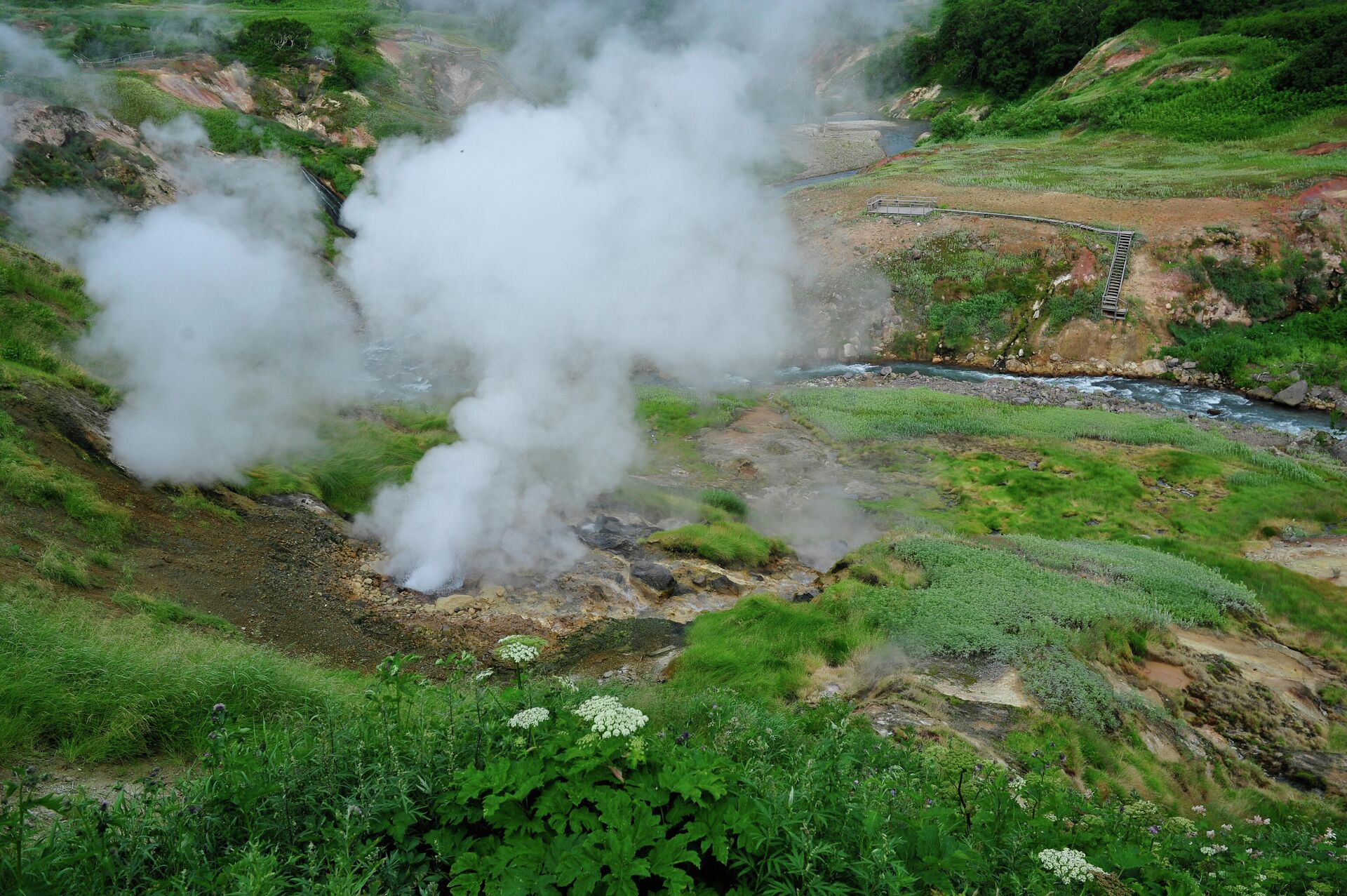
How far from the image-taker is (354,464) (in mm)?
14266

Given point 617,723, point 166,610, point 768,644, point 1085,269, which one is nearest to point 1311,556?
point 768,644

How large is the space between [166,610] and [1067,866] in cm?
974

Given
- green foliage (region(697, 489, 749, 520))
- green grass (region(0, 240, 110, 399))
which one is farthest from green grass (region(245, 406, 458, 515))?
green foliage (region(697, 489, 749, 520))

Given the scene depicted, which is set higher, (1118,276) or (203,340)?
(203,340)

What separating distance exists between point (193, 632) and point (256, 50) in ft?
161

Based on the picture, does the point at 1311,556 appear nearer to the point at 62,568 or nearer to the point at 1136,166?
the point at 62,568

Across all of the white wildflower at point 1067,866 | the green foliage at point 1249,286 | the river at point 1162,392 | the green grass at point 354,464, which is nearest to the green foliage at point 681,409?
the river at point 1162,392

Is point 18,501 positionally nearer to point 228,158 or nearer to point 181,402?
point 181,402

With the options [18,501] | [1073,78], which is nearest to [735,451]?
[18,501]

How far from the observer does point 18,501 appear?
8.98 metres

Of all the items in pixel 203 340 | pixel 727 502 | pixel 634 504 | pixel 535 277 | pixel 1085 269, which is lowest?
pixel 727 502

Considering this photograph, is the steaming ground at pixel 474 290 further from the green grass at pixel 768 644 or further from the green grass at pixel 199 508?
the green grass at pixel 768 644

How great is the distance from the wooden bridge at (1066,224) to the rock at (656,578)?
89.0ft

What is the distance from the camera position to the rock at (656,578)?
13125 millimetres
